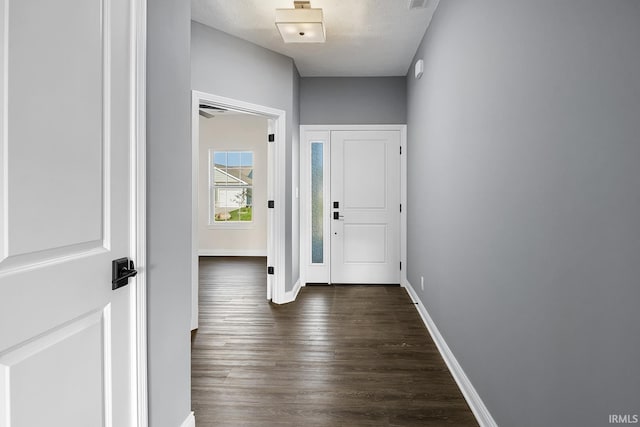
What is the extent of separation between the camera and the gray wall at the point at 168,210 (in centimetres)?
145

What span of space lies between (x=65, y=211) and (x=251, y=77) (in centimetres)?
307

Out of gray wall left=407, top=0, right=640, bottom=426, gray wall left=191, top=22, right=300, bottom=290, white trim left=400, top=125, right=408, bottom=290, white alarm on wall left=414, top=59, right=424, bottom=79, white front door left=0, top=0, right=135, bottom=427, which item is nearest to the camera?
white front door left=0, top=0, right=135, bottom=427

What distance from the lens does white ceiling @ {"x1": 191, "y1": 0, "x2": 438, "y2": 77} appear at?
3031mm

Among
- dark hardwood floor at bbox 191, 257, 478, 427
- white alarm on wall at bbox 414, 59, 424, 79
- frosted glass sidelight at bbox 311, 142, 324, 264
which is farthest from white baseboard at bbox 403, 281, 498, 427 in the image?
white alarm on wall at bbox 414, 59, 424, 79

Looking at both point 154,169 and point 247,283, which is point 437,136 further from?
point 247,283

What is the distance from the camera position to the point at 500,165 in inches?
69.7

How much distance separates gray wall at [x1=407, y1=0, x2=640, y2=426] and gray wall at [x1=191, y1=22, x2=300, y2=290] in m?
2.03

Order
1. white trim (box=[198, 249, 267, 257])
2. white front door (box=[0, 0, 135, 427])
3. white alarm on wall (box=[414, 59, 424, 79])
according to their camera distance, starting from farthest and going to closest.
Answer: white trim (box=[198, 249, 267, 257])
white alarm on wall (box=[414, 59, 424, 79])
white front door (box=[0, 0, 135, 427])

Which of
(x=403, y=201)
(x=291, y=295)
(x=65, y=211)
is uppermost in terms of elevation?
(x=403, y=201)

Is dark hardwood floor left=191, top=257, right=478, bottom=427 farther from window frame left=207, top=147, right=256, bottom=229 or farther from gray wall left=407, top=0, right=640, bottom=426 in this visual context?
window frame left=207, top=147, right=256, bottom=229

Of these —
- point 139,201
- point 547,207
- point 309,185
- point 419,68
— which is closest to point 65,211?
point 139,201

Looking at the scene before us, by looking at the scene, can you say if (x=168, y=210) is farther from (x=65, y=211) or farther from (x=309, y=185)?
(x=309, y=185)

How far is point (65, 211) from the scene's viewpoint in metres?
1.01

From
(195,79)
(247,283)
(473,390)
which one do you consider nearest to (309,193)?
(247,283)
